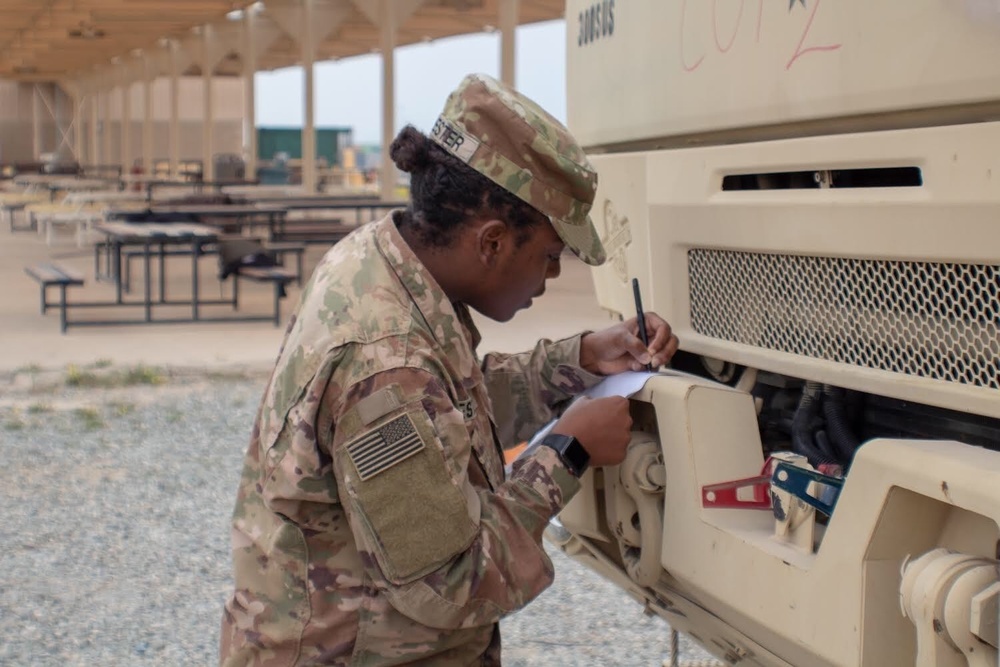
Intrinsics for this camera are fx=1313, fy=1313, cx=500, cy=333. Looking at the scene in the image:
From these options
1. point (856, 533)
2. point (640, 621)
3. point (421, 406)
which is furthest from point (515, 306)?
point (640, 621)

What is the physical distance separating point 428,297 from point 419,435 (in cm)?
29

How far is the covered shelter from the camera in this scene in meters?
19.1

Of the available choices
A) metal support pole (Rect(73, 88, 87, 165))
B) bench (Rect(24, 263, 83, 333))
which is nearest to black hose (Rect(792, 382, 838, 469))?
bench (Rect(24, 263, 83, 333))

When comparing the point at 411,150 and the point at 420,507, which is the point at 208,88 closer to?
the point at 411,150

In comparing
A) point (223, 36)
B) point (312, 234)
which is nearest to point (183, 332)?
point (312, 234)

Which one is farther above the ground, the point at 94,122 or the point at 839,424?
the point at 94,122

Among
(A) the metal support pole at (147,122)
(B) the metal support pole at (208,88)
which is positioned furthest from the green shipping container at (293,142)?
(B) the metal support pole at (208,88)

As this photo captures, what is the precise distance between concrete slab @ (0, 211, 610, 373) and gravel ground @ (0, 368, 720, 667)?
1.54m

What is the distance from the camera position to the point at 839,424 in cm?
217

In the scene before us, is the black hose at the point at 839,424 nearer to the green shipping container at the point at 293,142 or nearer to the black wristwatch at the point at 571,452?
the black wristwatch at the point at 571,452

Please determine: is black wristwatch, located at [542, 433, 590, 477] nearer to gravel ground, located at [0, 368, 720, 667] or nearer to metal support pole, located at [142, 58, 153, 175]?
gravel ground, located at [0, 368, 720, 667]

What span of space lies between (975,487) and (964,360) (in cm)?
31

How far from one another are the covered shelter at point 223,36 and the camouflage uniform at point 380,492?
14767mm

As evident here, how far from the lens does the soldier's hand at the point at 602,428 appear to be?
2.22 metres
